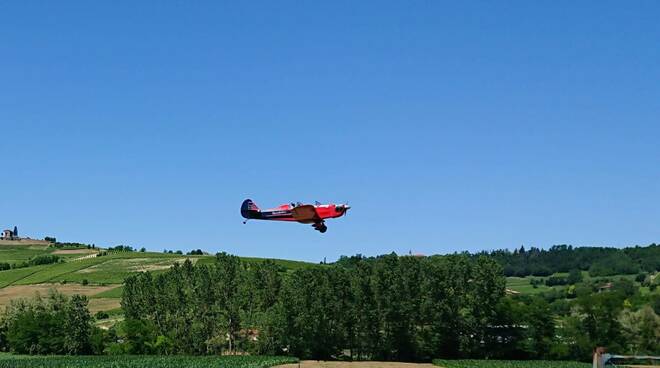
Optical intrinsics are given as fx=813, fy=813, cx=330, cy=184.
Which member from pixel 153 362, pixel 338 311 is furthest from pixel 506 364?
pixel 153 362

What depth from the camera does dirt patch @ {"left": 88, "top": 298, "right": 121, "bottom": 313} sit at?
548 feet

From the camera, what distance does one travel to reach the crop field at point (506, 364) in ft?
333

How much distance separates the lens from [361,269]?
12194cm

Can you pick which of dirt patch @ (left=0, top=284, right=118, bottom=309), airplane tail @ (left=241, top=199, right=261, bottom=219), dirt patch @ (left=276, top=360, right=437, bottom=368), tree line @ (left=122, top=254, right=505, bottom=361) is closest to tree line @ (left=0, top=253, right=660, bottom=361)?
tree line @ (left=122, top=254, right=505, bottom=361)

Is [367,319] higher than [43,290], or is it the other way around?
[43,290]

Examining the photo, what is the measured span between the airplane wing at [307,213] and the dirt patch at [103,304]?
12938cm

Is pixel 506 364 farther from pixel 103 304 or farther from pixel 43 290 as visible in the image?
pixel 43 290

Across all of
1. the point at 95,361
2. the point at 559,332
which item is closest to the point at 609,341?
the point at 559,332

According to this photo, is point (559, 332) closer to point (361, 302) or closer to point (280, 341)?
point (361, 302)

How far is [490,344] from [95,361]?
180 feet

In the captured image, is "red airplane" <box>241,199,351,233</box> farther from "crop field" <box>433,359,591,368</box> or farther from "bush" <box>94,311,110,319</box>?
"bush" <box>94,311,110,319</box>

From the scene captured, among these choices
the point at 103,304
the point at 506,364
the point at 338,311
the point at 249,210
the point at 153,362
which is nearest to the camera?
the point at 249,210

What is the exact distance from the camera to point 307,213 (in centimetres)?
4566

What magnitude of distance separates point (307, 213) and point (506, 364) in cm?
6652
